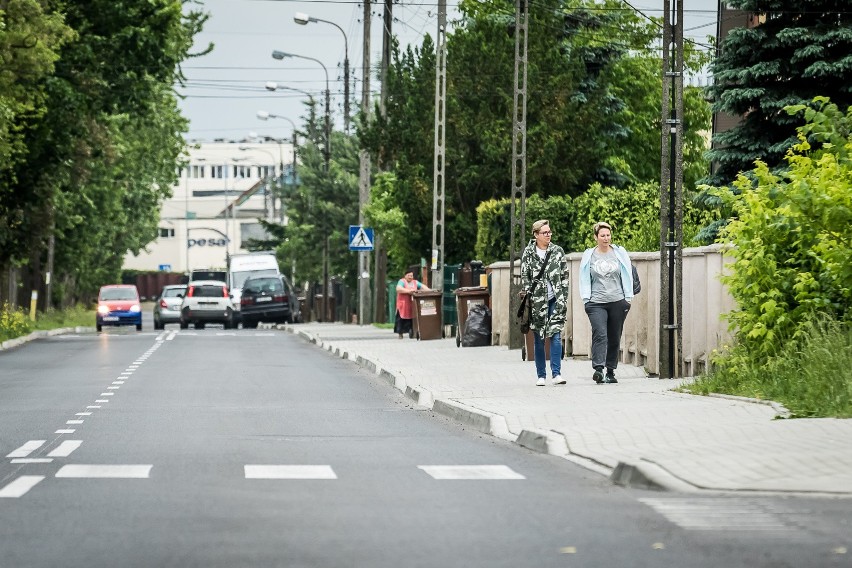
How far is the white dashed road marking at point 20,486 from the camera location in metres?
10.6

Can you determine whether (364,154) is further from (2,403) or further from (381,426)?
(381,426)

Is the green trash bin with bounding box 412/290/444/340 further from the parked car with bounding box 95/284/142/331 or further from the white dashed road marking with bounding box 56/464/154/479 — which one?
the white dashed road marking with bounding box 56/464/154/479

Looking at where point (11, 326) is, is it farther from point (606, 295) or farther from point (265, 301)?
point (606, 295)

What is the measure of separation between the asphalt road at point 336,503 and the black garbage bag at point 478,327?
14008 millimetres

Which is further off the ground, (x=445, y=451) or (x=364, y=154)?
(x=364, y=154)

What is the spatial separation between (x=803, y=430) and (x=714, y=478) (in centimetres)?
268

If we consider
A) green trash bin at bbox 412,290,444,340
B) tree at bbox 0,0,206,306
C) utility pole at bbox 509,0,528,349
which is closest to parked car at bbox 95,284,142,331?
tree at bbox 0,0,206,306

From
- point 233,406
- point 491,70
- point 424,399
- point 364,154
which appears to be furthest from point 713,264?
point 364,154

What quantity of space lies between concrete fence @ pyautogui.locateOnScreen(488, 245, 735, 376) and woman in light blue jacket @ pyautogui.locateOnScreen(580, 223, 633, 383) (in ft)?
3.02

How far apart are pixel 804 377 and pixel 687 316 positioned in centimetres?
479

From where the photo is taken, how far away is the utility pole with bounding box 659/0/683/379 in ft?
67.9

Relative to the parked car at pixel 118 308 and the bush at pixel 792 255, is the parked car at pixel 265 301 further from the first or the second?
the bush at pixel 792 255

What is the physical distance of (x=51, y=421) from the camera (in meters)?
17.1

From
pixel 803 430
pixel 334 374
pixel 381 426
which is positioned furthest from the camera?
pixel 334 374
